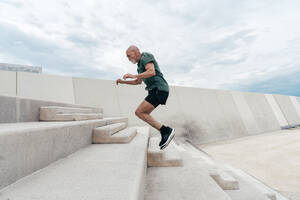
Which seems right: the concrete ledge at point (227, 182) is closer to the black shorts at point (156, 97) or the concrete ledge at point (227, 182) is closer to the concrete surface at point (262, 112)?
the black shorts at point (156, 97)

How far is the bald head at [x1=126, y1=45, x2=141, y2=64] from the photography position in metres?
1.95

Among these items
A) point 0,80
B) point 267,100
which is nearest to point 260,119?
point 267,100

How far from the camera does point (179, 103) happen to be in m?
6.75

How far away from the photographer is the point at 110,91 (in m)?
5.64

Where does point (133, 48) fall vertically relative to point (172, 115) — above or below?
above

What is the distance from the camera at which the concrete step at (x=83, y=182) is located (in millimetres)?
776

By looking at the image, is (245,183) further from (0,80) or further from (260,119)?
(260,119)

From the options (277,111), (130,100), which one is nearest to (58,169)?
(130,100)

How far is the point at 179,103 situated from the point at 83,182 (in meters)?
6.06

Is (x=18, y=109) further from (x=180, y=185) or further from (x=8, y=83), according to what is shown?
(x=8, y=83)

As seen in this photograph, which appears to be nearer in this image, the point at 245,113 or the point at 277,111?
the point at 245,113

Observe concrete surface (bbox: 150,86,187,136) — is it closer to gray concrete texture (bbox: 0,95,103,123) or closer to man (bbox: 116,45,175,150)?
man (bbox: 116,45,175,150)

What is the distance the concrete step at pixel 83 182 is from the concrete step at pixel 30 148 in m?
0.05

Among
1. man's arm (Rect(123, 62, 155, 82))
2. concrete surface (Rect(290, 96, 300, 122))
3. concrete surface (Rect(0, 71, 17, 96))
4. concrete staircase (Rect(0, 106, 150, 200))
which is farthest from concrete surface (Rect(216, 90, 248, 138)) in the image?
concrete surface (Rect(290, 96, 300, 122))
